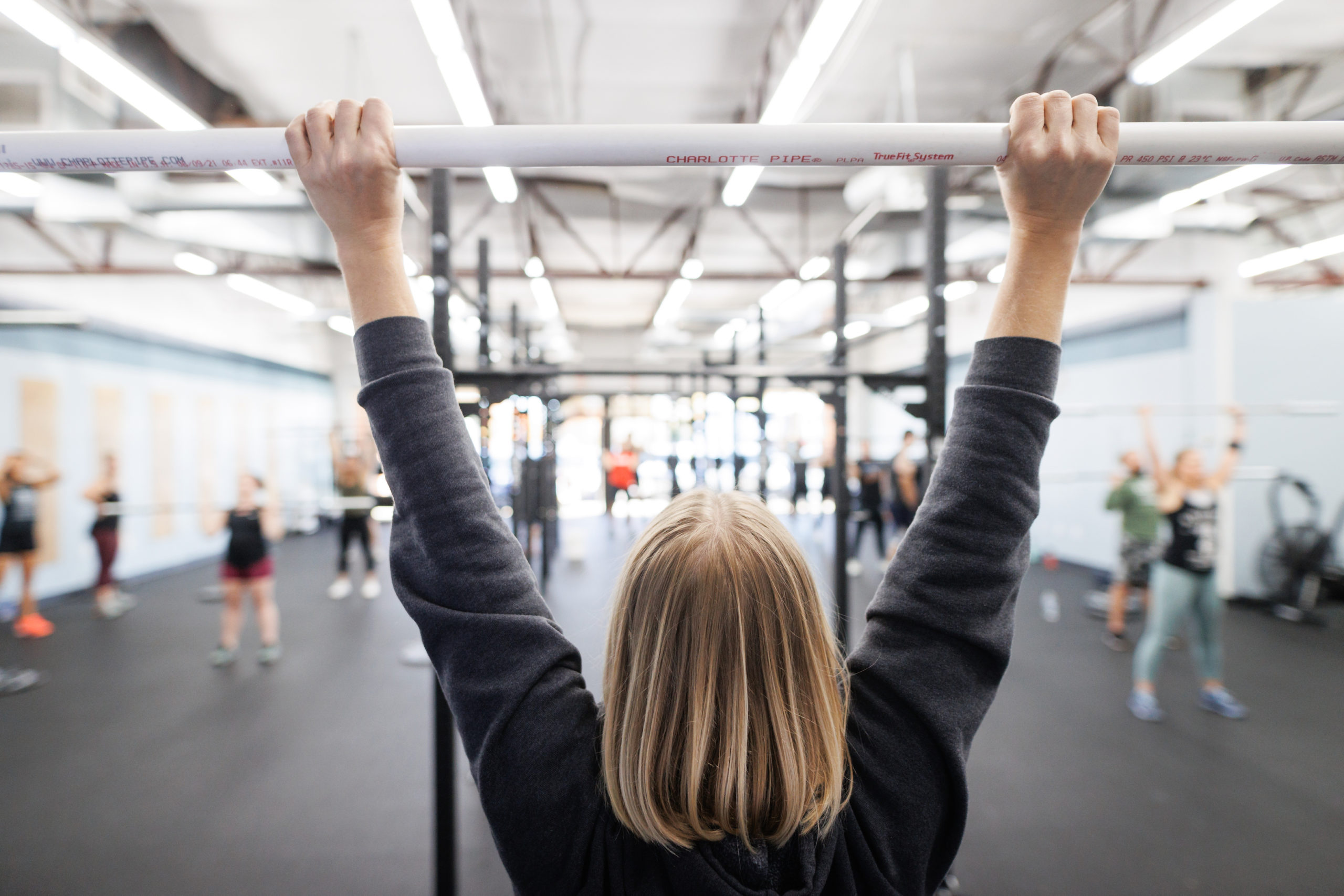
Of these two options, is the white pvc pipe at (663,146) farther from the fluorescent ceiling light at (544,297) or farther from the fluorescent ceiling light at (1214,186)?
the fluorescent ceiling light at (544,297)

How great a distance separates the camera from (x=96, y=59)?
2.55 metres

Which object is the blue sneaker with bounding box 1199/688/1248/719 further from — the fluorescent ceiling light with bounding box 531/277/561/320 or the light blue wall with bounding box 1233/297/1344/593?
the fluorescent ceiling light with bounding box 531/277/561/320

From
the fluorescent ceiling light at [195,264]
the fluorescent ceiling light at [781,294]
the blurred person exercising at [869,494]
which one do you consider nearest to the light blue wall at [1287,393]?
the blurred person exercising at [869,494]

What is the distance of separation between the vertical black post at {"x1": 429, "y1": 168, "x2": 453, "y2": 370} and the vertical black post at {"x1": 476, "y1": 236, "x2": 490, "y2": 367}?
113cm

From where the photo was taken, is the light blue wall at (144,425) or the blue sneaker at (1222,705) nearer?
the blue sneaker at (1222,705)

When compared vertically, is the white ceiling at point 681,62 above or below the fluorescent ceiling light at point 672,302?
above

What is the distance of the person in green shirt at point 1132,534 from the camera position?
4.66 metres

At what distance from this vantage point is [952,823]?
0.59m

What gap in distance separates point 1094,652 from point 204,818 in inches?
220

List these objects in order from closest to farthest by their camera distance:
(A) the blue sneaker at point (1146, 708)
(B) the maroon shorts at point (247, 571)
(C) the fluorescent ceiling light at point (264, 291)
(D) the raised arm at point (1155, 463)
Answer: (A) the blue sneaker at point (1146, 708)
(D) the raised arm at point (1155, 463)
(B) the maroon shorts at point (247, 571)
(C) the fluorescent ceiling light at point (264, 291)

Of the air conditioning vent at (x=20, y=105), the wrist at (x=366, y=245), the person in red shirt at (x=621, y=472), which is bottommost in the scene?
the person in red shirt at (x=621, y=472)

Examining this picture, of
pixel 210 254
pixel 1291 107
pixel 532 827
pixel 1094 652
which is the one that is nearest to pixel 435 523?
pixel 532 827

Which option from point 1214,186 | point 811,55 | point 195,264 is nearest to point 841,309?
point 811,55

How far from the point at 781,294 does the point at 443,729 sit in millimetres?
6608
